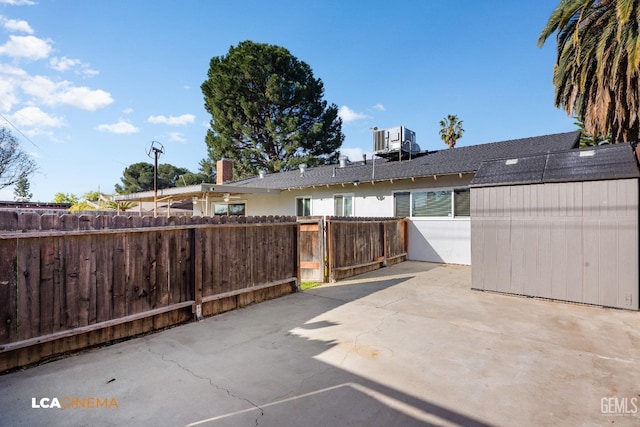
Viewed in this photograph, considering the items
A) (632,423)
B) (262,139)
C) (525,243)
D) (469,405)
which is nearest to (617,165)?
(525,243)

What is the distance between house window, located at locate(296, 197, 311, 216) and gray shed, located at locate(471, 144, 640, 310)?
849 centimetres

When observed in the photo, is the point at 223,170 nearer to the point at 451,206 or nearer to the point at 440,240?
the point at 440,240

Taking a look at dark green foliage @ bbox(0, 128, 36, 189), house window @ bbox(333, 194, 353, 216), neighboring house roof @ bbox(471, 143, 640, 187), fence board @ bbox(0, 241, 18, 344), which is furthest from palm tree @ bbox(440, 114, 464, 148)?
dark green foliage @ bbox(0, 128, 36, 189)

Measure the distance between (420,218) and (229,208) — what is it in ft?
36.3

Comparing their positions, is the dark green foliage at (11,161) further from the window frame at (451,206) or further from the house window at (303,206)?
the window frame at (451,206)

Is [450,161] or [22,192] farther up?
[22,192]

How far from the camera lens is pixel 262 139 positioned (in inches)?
1094

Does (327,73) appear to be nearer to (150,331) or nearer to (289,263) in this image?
(289,263)

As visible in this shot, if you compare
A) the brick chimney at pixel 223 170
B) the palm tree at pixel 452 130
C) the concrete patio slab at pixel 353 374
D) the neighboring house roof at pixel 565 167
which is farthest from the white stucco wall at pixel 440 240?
the palm tree at pixel 452 130

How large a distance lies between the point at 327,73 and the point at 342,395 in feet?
97.4

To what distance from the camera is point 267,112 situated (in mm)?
27078

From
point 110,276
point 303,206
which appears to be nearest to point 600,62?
point 303,206

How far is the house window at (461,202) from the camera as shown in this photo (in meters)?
9.83

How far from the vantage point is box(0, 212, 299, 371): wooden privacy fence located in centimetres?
310
